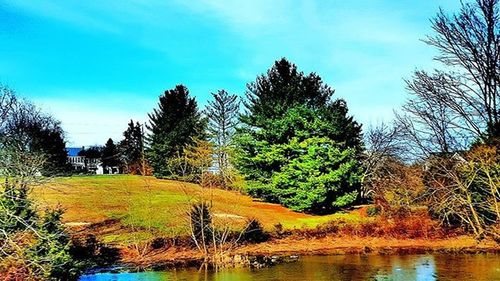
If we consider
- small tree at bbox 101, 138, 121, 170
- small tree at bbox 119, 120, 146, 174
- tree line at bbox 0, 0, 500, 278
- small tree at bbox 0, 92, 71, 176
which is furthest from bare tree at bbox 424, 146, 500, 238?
small tree at bbox 101, 138, 121, 170

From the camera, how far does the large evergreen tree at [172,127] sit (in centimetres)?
5166

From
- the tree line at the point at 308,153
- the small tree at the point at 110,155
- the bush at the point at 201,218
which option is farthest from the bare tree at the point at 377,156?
the small tree at the point at 110,155

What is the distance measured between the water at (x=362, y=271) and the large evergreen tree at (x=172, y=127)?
99.9 ft

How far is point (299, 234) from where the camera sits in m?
28.0

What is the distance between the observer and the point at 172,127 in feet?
174

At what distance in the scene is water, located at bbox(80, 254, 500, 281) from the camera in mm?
18328

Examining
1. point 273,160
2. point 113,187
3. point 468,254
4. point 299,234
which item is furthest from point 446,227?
point 113,187

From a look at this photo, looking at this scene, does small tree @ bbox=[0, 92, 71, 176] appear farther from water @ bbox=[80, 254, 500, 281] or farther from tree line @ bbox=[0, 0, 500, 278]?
water @ bbox=[80, 254, 500, 281]

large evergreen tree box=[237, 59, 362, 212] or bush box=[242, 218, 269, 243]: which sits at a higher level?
large evergreen tree box=[237, 59, 362, 212]

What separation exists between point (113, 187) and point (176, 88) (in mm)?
16765

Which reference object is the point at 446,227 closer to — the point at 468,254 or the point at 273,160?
the point at 468,254

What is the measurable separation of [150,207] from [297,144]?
1168 centimetres

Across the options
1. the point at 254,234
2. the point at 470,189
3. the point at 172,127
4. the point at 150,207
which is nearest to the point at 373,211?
the point at 470,189

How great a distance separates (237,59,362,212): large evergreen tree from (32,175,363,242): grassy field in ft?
5.57
